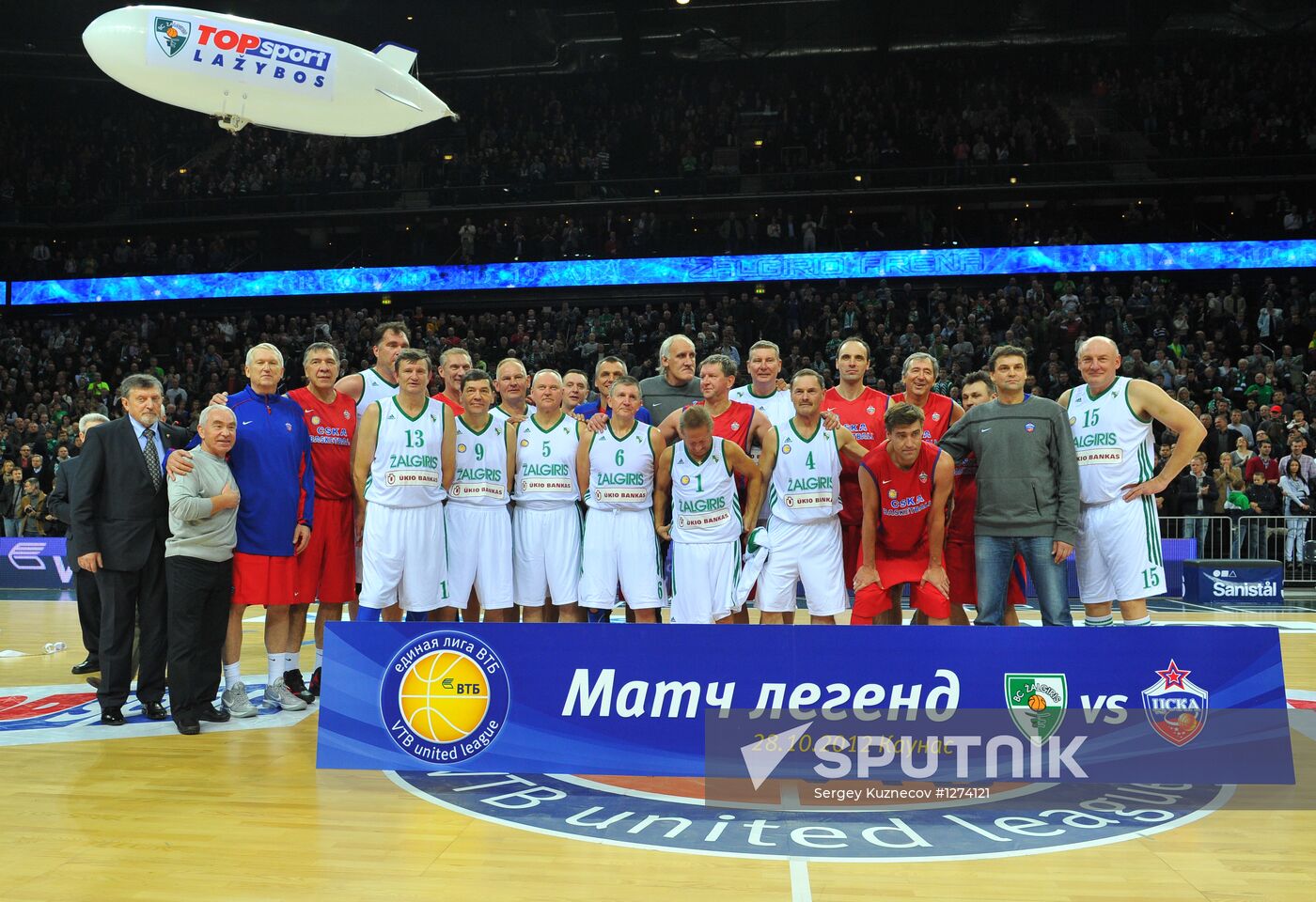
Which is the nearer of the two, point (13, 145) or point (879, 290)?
point (879, 290)

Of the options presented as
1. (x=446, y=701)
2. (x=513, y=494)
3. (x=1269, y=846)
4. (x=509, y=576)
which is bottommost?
(x=1269, y=846)

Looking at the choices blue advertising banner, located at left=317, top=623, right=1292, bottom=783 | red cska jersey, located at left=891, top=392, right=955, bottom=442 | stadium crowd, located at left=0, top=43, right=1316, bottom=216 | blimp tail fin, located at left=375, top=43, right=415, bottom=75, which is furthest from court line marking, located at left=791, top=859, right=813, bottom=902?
stadium crowd, located at left=0, top=43, right=1316, bottom=216

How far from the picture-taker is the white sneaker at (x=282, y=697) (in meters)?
7.00

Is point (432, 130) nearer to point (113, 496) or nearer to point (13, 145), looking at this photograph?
point (13, 145)

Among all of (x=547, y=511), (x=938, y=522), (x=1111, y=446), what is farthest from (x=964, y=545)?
(x=547, y=511)

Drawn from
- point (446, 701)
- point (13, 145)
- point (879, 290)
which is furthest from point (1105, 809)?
point (13, 145)

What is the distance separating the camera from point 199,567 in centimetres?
636

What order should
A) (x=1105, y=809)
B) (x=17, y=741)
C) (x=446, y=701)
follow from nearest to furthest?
(x=1105, y=809) < (x=446, y=701) < (x=17, y=741)

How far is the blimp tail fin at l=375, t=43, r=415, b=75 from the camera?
50.2 ft

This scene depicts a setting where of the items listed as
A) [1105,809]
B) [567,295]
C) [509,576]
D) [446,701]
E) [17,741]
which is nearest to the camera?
[1105,809]

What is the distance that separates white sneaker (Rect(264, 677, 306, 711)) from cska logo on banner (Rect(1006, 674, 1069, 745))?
15.1ft

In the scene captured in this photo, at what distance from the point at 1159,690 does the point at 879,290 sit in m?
20.9

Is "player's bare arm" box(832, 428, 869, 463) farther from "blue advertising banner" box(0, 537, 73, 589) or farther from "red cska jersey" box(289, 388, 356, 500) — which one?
"blue advertising banner" box(0, 537, 73, 589)

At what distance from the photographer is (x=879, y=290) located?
25062 millimetres
